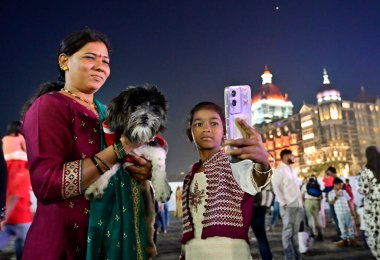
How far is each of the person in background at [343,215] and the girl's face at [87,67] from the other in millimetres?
9382

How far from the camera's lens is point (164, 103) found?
2.32 metres

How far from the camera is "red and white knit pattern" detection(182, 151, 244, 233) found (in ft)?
9.00

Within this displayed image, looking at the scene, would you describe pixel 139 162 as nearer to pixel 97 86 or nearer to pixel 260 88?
pixel 97 86

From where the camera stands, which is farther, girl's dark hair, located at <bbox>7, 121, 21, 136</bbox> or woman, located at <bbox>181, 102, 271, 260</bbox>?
girl's dark hair, located at <bbox>7, 121, 21, 136</bbox>

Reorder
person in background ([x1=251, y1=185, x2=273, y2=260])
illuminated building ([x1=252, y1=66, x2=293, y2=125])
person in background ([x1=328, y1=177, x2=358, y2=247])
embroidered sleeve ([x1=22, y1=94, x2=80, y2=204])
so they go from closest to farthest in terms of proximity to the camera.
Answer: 1. embroidered sleeve ([x1=22, y1=94, x2=80, y2=204])
2. person in background ([x1=251, y1=185, x2=273, y2=260])
3. person in background ([x1=328, y1=177, x2=358, y2=247])
4. illuminated building ([x1=252, y1=66, x2=293, y2=125])

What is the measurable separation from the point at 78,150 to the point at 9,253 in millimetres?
8902

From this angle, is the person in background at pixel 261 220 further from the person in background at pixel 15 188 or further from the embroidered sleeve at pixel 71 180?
the embroidered sleeve at pixel 71 180

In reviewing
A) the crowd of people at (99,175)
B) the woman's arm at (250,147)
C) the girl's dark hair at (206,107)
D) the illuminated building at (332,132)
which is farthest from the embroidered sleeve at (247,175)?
the illuminated building at (332,132)

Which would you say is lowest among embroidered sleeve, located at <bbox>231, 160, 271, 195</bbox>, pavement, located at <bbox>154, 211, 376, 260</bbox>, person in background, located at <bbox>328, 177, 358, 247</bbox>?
pavement, located at <bbox>154, 211, 376, 260</bbox>

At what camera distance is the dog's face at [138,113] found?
199cm

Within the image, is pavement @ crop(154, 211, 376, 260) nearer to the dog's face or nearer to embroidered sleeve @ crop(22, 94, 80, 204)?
the dog's face

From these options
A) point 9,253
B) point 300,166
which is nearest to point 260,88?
point 300,166

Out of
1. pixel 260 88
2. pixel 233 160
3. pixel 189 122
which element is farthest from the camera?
pixel 260 88

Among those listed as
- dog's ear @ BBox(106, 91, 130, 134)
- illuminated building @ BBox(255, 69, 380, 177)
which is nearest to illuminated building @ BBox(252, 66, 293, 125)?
illuminated building @ BBox(255, 69, 380, 177)
